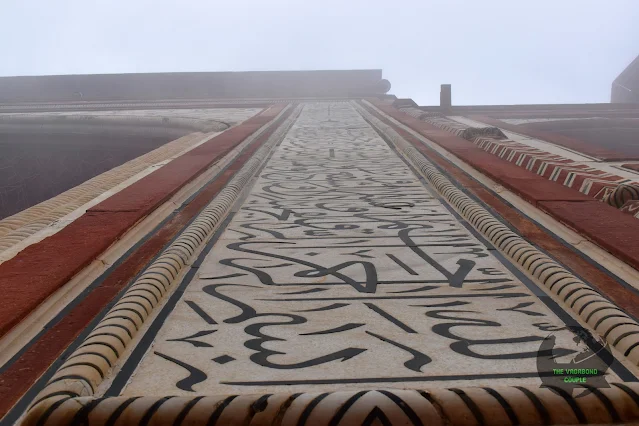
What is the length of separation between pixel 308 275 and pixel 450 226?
0.62 metres

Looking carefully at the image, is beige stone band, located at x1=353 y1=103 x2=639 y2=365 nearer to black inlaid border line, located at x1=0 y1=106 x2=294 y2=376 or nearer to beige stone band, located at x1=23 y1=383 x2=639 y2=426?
beige stone band, located at x1=23 y1=383 x2=639 y2=426

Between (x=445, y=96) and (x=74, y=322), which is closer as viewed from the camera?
Answer: (x=74, y=322)

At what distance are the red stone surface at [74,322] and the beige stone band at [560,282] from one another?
907 mm

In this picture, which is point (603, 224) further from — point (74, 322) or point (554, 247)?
point (74, 322)

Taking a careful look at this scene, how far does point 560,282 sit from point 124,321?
89 cm

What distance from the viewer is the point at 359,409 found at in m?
0.82

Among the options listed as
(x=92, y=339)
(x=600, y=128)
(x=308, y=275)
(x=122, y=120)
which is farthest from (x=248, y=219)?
(x=600, y=128)

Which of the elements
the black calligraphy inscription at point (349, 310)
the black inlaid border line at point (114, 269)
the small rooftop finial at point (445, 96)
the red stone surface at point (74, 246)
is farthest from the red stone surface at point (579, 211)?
the small rooftop finial at point (445, 96)

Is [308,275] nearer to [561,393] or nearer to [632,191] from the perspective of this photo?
[561,393]

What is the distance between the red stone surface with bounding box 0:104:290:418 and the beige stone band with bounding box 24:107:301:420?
4 cm

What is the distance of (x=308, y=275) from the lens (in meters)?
1.47

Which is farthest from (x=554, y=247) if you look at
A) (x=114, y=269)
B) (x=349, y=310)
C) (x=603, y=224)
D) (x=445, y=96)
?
(x=445, y=96)

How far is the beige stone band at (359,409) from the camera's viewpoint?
81 cm

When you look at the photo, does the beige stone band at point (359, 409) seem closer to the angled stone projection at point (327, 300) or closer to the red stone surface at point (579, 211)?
the angled stone projection at point (327, 300)
